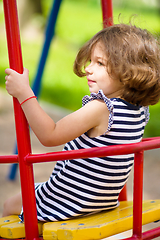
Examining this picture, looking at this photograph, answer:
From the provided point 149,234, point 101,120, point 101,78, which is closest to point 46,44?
point 101,78

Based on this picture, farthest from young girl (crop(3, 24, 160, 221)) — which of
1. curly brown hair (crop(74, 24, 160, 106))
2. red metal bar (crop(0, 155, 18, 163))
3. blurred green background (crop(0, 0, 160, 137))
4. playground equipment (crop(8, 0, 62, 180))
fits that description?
blurred green background (crop(0, 0, 160, 137))

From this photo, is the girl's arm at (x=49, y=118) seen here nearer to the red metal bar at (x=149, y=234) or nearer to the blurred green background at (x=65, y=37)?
the red metal bar at (x=149, y=234)

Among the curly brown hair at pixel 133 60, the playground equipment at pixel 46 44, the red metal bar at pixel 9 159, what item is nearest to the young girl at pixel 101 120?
the curly brown hair at pixel 133 60

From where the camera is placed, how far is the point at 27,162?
1.03 metres

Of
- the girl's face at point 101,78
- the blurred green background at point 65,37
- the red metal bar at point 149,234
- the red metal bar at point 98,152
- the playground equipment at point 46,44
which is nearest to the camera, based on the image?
the red metal bar at point 98,152

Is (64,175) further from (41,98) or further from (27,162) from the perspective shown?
(41,98)

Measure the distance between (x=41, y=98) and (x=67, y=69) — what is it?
1058 mm

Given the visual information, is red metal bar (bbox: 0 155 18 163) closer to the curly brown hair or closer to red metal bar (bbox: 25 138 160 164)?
red metal bar (bbox: 25 138 160 164)

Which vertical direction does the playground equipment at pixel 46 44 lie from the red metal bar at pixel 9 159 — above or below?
above

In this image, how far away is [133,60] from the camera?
114cm

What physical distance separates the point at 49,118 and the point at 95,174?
0.82 ft

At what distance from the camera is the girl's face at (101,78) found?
3.80ft

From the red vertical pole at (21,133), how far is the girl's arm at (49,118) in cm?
3

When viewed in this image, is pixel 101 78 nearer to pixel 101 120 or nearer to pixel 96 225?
pixel 101 120
